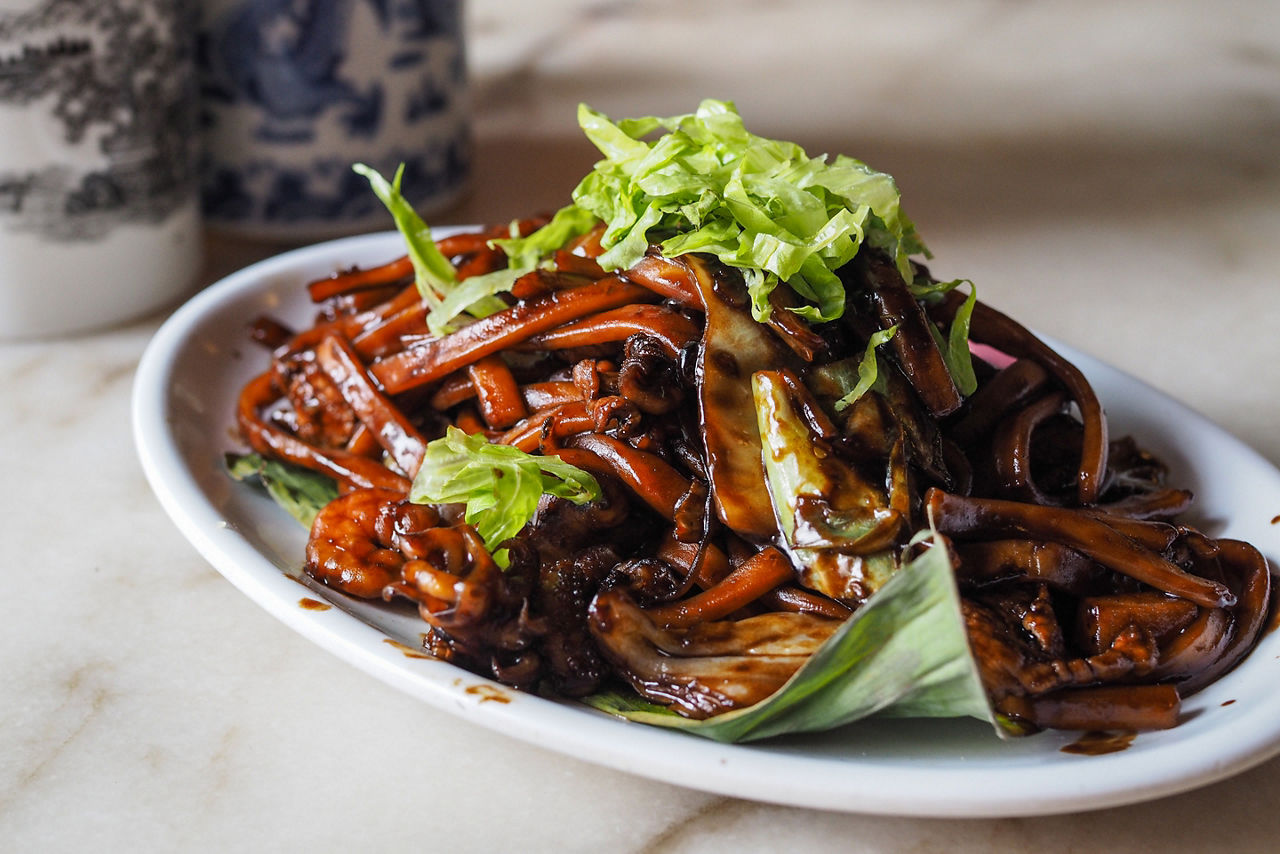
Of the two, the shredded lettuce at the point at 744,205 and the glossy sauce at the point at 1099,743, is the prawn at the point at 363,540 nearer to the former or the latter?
the shredded lettuce at the point at 744,205

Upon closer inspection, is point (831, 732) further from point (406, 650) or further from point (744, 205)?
point (744, 205)

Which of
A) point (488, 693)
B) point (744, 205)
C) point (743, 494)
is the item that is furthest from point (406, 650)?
point (744, 205)

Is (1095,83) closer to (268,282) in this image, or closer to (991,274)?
(991,274)

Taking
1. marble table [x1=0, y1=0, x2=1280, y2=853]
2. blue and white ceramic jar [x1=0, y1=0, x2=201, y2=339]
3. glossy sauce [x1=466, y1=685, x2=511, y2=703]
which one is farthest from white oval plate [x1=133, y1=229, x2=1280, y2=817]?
blue and white ceramic jar [x1=0, y1=0, x2=201, y2=339]

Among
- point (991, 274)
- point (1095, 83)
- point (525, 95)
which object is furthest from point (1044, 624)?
point (1095, 83)

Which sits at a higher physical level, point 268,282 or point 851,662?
point 851,662

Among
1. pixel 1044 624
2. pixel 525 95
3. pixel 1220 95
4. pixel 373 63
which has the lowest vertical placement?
pixel 525 95
